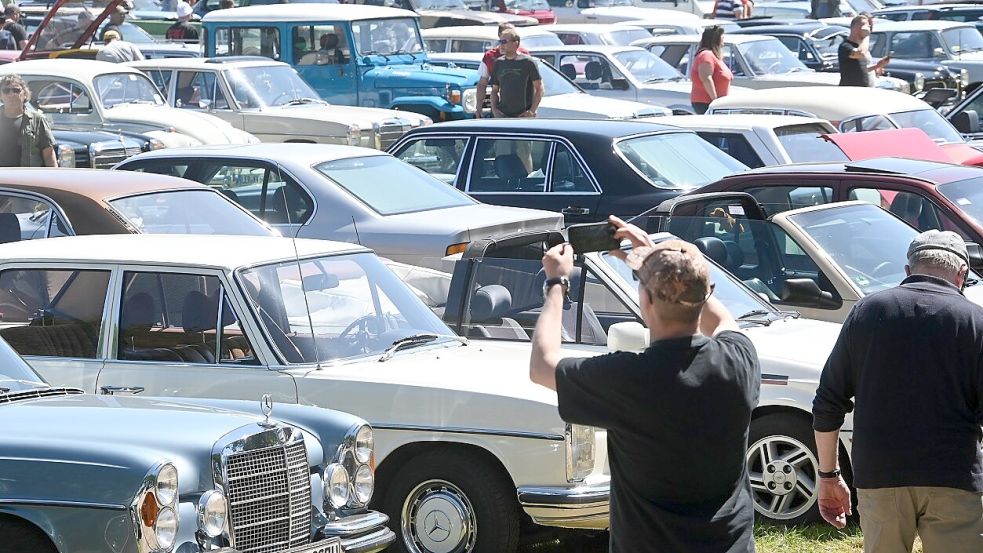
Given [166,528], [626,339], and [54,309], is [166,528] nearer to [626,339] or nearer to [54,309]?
[626,339]

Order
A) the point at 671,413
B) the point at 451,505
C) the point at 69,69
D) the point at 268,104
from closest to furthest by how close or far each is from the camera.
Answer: the point at 671,413, the point at 451,505, the point at 69,69, the point at 268,104

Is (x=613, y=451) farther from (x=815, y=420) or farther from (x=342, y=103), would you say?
(x=342, y=103)

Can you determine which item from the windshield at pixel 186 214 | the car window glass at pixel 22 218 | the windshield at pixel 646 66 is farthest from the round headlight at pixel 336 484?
the windshield at pixel 646 66

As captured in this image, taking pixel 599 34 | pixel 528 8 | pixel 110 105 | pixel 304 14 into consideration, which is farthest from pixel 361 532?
pixel 528 8

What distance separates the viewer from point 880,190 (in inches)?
381

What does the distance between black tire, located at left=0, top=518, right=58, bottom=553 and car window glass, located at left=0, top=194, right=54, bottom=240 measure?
4.45 metres

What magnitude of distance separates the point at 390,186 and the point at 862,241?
381 cm

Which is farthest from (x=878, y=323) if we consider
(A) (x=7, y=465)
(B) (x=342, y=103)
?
(B) (x=342, y=103)

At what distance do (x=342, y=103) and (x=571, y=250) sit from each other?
16938 mm

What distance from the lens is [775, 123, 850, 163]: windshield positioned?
514 inches

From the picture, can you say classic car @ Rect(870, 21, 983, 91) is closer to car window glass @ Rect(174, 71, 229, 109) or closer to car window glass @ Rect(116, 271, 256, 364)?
car window glass @ Rect(174, 71, 229, 109)

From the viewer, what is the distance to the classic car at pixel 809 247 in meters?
8.32

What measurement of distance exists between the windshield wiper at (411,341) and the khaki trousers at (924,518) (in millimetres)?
2481

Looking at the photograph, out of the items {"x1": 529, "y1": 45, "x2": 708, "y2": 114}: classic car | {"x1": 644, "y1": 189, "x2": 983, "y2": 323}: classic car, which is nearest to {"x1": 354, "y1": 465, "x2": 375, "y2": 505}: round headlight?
{"x1": 644, "y1": 189, "x2": 983, "y2": 323}: classic car
